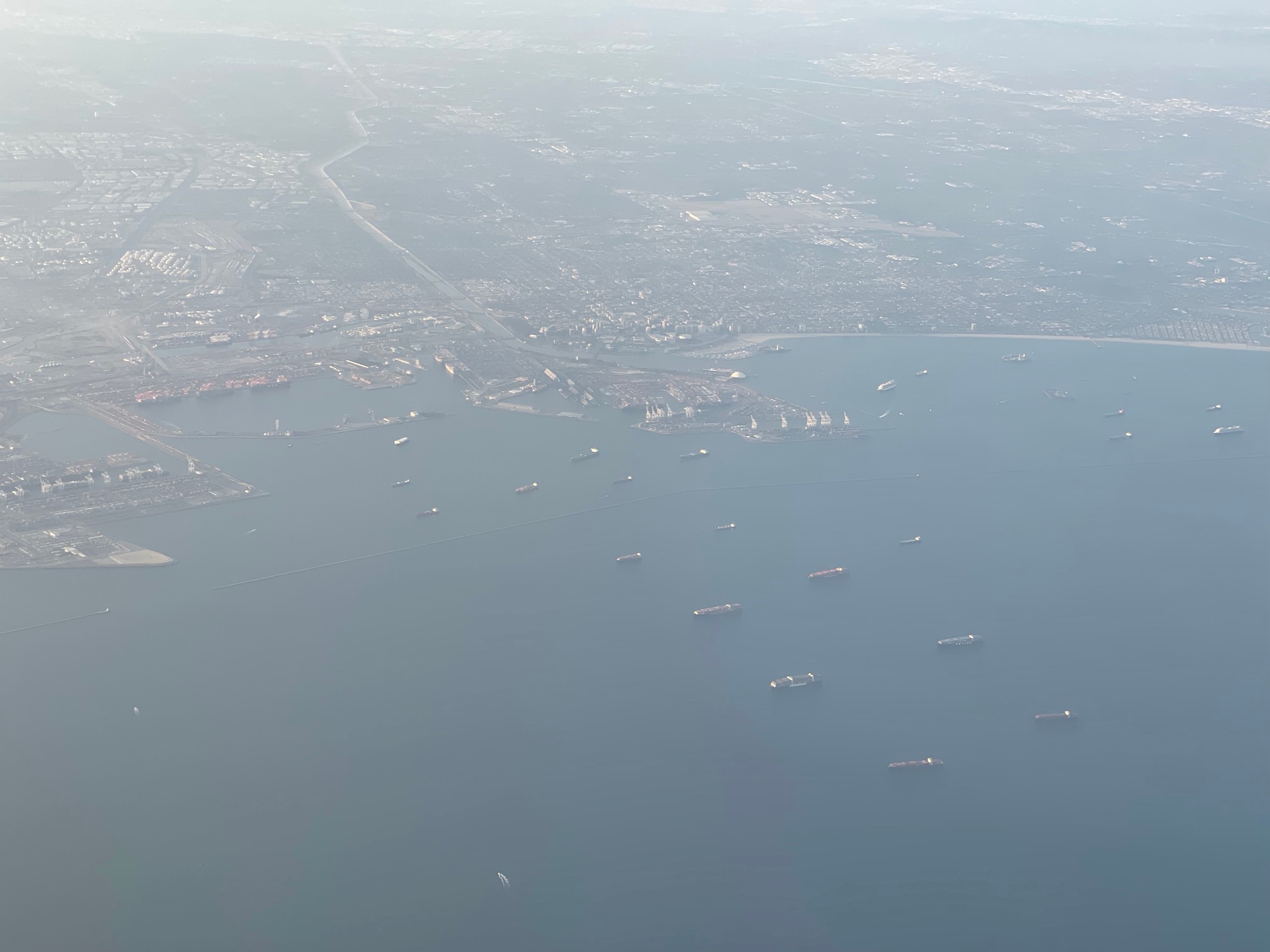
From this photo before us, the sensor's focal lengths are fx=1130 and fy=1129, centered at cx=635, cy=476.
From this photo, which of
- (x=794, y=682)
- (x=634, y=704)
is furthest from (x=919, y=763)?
(x=634, y=704)

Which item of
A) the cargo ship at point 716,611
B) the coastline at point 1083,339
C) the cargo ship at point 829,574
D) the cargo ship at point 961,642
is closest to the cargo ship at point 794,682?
the cargo ship at point 716,611

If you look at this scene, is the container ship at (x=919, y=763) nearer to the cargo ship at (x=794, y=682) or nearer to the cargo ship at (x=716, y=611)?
the cargo ship at (x=794, y=682)

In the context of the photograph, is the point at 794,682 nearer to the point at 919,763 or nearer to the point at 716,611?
the point at 716,611

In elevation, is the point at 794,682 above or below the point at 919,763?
above

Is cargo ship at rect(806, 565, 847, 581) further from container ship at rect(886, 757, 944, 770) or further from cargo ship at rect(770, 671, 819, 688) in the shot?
container ship at rect(886, 757, 944, 770)

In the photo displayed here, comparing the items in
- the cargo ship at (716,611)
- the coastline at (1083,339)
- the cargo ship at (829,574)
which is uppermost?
the coastline at (1083,339)

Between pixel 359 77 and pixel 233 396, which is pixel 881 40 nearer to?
pixel 359 77

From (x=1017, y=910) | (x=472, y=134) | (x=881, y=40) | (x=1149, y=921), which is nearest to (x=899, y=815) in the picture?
(x=1017, y=910)
